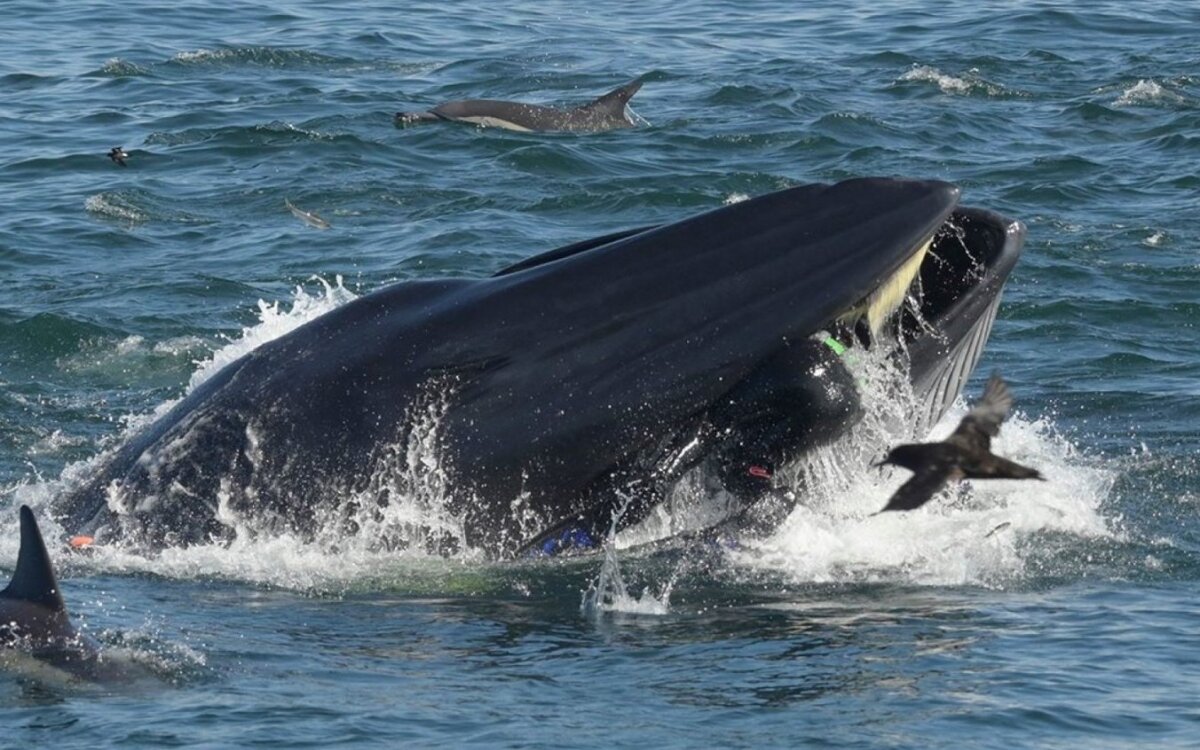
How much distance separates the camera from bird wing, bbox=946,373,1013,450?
31.4 ft

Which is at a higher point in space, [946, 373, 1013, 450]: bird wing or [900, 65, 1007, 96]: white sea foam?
[900, 65, 1007, 96]: white sea foam

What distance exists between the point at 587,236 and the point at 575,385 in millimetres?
12717

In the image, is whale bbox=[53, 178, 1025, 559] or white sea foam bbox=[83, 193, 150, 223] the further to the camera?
white sea foam bbox=[83, 193, 150, 223]

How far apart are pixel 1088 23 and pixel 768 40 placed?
4913mm

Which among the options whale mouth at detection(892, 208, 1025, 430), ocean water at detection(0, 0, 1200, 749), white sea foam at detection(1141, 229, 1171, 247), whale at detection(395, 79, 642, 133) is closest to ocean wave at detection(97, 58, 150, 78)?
ocean water at detection(0, 0, 1200, 749)

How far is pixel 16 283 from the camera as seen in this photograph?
20.7m

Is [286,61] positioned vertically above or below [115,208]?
above

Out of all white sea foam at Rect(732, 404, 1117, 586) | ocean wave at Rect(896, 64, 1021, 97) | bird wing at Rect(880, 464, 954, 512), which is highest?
ocean wave at Rect(896, 64, 1021, 97)

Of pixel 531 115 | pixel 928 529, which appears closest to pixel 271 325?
Answer: pixel 928 529

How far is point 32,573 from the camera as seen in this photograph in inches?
348

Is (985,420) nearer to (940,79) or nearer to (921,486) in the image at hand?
(921,486)

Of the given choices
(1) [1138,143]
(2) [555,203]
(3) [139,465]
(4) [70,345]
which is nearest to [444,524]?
(3) [139,465]

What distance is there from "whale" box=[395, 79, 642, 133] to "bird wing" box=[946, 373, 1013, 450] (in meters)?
17.0

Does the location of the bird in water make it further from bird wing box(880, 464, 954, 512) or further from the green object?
the green object
